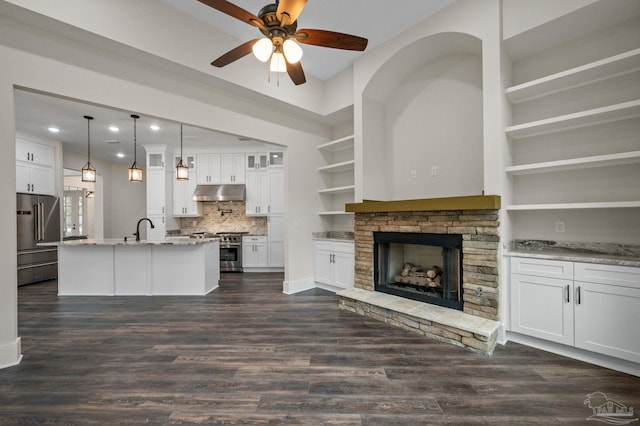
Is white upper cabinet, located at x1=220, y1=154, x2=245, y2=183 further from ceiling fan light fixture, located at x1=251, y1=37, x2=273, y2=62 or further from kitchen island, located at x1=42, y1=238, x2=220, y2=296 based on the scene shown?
ceiling fan light fixture, located at x1=251, y1=37, x2=273, y2=62

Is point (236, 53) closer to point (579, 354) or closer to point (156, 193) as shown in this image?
point (579, 354)

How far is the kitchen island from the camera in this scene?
4598mm

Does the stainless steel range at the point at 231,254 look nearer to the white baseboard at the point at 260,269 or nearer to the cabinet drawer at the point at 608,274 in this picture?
the white baseboard at the point at 260,269

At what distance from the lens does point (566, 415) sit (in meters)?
1.75

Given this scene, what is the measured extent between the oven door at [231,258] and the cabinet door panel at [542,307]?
18.2 ft

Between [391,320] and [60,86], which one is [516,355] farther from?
[60,86]

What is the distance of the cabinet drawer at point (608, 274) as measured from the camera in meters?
2.13

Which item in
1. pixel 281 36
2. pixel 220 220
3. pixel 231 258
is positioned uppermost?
pixel 281 36

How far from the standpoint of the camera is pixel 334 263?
466cm

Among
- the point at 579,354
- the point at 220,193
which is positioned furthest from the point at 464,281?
the point at 220,193

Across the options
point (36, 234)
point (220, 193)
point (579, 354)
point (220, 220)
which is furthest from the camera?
point (220, 220)

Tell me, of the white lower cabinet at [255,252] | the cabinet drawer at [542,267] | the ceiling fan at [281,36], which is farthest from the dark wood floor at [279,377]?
the white lower cabinet at [255,252]

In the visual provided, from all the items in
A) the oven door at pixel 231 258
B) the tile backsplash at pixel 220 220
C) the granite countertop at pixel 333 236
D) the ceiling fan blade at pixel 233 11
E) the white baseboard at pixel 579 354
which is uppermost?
the ceiling fan blade at pixel 233 11

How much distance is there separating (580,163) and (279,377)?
3161 millimetres
